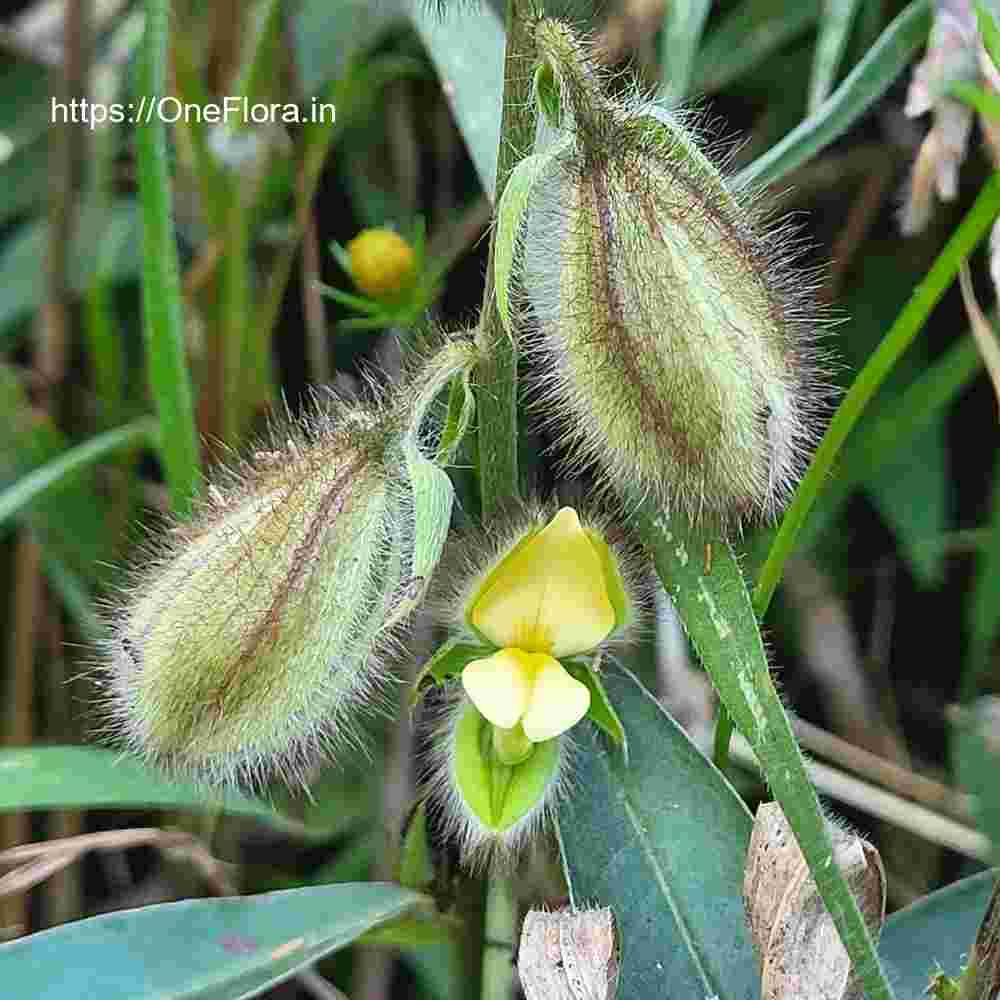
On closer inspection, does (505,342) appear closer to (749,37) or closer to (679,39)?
(679,39)

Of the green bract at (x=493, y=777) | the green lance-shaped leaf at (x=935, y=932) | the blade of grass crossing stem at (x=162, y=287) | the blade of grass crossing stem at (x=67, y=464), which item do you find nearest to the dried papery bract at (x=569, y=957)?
the green bract at (x=493, y=777)

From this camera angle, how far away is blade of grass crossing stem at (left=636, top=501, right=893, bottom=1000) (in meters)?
1.01

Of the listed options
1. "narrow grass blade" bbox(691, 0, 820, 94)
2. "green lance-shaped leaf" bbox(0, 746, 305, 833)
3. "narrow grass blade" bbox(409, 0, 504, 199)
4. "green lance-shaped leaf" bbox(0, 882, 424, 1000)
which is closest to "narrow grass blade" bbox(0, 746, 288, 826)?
"green lance-shaped leaf" bbox(0, 746, 305, 833)

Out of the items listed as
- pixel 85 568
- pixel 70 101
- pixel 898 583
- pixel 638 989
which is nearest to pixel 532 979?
pixel 638 989

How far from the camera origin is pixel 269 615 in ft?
3.52

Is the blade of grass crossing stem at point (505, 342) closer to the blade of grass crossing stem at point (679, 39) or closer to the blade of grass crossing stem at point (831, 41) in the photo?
the blade of grass crossing stem at point (679, 39)

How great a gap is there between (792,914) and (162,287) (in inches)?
35.3

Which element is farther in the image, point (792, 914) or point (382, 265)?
point (382, 265)

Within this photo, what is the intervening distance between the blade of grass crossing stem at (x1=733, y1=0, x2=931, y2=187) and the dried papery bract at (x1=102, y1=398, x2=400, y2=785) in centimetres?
57

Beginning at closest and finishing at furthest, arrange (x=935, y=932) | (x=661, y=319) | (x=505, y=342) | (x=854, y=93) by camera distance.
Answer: (x=661, y=319)
(x=505, y=342)
(x=935, y=932)
(x=854, y=93)

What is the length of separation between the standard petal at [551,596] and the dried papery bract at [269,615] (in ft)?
0.30

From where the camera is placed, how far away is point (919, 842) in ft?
6.05

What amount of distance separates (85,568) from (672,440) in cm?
105

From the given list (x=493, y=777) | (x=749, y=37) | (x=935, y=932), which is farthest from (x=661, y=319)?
(x=749, y=37)
